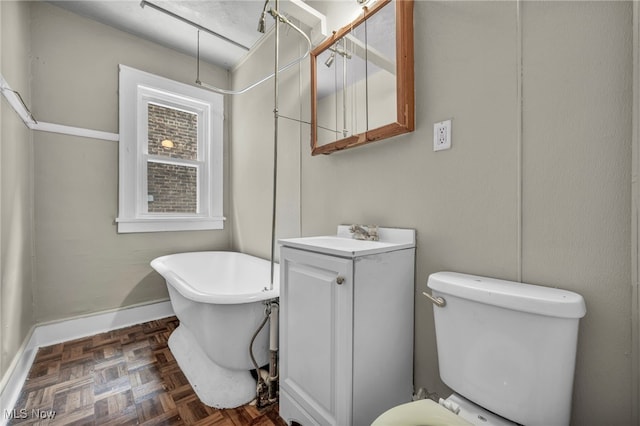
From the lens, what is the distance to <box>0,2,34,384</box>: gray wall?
1422 mm

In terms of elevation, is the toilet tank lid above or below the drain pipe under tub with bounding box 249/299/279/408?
above

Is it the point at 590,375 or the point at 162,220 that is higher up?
the point at 162,220

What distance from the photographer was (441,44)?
115cm

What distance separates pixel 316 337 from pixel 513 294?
69 cm

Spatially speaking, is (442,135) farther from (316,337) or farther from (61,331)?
(61,331)

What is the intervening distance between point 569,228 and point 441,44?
2.80 feet

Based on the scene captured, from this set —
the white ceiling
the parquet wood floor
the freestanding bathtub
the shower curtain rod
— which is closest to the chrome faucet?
the freestanding bathtub

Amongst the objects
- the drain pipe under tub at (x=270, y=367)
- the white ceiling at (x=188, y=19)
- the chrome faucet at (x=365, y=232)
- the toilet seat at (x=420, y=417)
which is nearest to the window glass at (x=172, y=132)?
the white ceiling at (x=188, y=19)

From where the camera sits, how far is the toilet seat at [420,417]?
2.41ft

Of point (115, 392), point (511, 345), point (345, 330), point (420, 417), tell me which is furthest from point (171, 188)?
point (511, 345)

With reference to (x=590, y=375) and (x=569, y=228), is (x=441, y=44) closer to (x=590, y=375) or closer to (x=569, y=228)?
(x=569, y=228)

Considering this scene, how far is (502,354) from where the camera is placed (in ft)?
2.71

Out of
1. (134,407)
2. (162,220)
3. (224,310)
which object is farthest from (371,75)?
(162,220)

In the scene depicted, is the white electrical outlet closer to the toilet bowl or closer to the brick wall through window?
the toilet bowl
